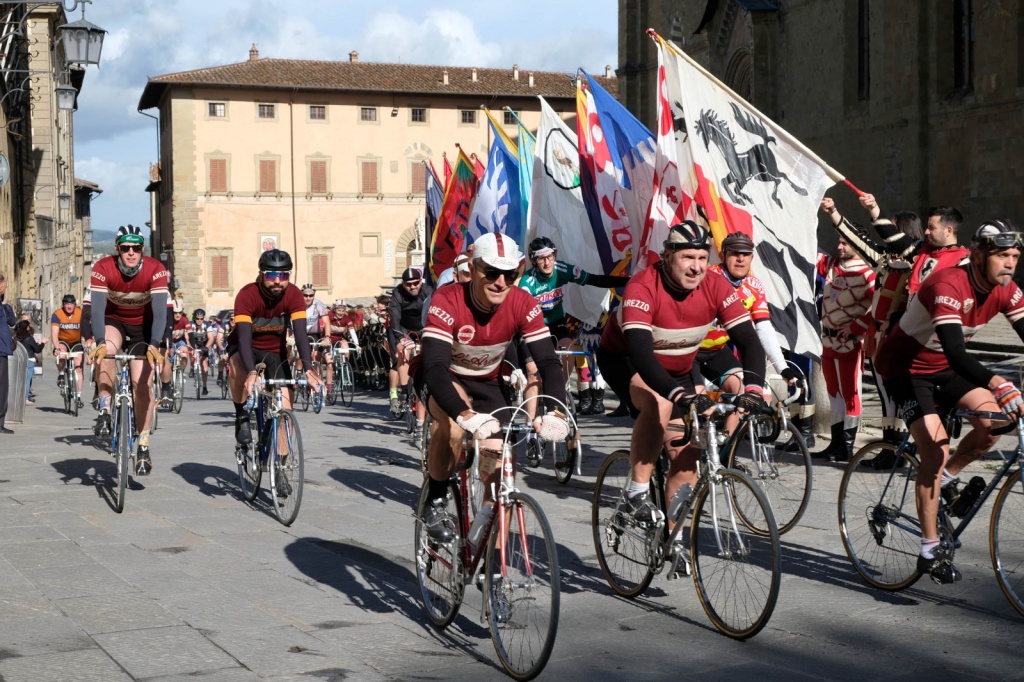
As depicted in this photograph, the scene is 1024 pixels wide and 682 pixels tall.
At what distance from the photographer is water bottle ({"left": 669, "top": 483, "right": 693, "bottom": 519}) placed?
5.88m

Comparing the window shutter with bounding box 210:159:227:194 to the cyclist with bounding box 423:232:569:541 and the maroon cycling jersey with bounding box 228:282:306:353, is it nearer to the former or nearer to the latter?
the maroon cycling jersey with bounding box 228:282:306:353

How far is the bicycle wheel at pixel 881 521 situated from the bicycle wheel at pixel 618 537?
118 centimetres

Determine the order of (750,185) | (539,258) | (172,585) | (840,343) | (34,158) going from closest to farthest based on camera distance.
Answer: (172,585), (750,185), (840,343), (539,258), (34,158)

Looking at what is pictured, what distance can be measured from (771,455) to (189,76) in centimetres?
6518

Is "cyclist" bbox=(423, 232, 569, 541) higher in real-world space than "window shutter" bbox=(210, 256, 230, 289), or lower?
lower

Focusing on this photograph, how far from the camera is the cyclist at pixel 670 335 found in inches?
244

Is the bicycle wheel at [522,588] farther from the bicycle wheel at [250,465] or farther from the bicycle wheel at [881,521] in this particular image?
the bicycle wheel at [250,465]

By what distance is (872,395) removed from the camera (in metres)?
17.4

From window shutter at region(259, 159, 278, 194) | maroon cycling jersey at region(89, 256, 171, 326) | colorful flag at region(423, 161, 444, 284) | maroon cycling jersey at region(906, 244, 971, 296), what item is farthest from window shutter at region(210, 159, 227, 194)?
maroon cycling jersey at region(906, 244, 971, 296)

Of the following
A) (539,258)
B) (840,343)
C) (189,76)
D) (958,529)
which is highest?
(189,76)

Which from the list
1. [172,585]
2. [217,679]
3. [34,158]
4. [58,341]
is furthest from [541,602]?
[34,158]

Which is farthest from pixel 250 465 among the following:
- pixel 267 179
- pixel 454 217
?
pixel 267 179

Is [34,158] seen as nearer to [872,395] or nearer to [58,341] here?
[58,341]

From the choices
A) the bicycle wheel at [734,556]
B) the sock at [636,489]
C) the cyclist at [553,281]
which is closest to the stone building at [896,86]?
the cyclist at [553,281]
